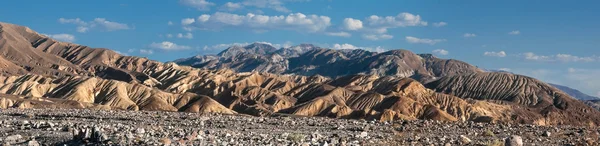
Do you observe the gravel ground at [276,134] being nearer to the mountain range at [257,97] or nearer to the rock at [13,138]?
the rock at [13,138]

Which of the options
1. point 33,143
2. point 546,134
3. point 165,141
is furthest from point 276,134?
point 546,134

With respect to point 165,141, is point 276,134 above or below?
above

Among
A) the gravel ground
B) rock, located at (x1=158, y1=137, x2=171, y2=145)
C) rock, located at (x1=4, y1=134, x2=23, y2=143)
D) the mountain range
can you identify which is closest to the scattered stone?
the gravel ground

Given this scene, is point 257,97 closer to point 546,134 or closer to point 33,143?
point 546,134

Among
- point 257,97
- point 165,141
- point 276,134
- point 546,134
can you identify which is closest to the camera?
point 165,141

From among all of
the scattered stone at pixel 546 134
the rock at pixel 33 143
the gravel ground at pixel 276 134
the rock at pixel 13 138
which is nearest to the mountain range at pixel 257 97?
the gravel ground at pixel 276 134

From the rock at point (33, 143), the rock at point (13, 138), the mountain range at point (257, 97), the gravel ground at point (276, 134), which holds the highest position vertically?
the mountain range at point (257, 97)

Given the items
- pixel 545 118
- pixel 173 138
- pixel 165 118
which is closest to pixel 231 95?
pixel 545 118

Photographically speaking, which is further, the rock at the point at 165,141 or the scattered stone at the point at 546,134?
the scattered stone at the point at 546,134

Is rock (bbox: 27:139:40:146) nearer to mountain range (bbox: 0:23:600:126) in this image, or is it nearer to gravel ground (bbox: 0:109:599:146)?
gravel ground (bbox: 0:109:599:146)

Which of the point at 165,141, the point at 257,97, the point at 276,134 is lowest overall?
the point at 165,141

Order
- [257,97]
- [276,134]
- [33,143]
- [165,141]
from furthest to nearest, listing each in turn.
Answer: [257,97], [276,134], [33,143], [165,141]

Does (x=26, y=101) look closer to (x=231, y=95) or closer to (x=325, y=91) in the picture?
(x=231, y=95)
